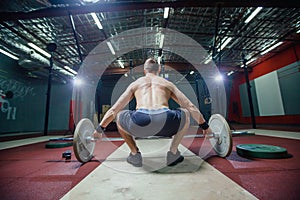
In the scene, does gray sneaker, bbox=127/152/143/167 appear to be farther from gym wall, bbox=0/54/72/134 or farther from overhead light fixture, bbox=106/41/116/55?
gym wall, bbox=0/54/72/134

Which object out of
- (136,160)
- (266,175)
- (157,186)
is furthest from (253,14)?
(157,186)

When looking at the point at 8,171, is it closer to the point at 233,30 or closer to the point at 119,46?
the point at 119,46

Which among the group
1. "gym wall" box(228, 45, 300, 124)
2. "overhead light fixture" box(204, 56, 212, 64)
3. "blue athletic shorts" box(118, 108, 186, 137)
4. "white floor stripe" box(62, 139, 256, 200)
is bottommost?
"white floor stripe" box(62, 139, 256, 200)

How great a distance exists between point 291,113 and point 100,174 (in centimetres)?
778

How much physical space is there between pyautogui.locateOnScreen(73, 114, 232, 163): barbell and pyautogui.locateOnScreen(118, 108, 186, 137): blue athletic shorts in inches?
18.7

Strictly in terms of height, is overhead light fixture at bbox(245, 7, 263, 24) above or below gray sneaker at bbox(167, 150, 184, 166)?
above

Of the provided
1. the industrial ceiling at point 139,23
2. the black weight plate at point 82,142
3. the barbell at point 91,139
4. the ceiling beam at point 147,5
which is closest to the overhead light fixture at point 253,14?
the industrial ceiling at point 139,23

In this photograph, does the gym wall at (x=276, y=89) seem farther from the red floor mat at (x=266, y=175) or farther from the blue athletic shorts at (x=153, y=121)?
the blue athletic shorts at (x=153, y=121)

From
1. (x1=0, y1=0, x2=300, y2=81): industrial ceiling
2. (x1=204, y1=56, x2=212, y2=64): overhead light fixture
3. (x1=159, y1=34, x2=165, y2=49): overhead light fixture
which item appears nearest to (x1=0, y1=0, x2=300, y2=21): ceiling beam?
(x1=0, y1=0, x2=300, y2=81): industrial ceiling

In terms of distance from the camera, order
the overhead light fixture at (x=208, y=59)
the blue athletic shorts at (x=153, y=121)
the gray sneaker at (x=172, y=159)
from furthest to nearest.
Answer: the overhead light fixture at (x=208, y=59) < the gray sneaker at (x=172, y=159) < the blue athletic shorts at (x=153, y=121)

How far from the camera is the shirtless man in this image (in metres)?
1.15

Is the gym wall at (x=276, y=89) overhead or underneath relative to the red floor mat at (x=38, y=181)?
overhead

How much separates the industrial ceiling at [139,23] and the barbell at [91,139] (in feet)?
6.42

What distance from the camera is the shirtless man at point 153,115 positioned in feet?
3.76
